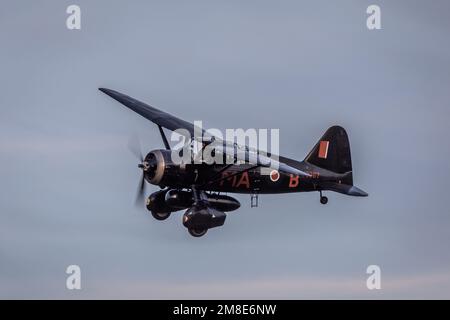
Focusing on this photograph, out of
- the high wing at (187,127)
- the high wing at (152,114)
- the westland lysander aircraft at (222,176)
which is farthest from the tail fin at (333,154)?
the high wing at (152,114)

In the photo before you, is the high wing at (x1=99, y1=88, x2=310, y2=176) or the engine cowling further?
the engine cowling

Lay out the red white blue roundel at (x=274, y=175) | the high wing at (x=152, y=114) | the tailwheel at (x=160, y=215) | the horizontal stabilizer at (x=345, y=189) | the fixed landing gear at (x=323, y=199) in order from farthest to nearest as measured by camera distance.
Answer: the fixed landing gear at (x=323, y=199)
the horizontal stabilizer at (x=345, y=189)
the red white blue roundel at (x=274, y=175)
the tailwheel at (x=160, y=215)
the high wing at (x=152, y=114)

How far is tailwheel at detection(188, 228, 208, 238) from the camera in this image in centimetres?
4056

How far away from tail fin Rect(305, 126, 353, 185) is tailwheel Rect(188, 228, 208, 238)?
6.14m

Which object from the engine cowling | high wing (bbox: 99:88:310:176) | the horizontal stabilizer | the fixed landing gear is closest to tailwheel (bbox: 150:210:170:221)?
the engine cowling

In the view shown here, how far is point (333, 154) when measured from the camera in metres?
45.1

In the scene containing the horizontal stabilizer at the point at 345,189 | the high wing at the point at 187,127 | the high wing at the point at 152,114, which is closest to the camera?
the high wing at the point at 187,127

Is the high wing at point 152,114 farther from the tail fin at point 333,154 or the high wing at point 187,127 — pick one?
the tail fin at point 333,154

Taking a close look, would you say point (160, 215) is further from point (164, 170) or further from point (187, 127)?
point (187, 127)

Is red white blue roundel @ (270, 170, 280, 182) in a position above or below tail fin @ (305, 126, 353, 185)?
below

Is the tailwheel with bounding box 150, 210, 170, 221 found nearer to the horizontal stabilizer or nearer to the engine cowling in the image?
the engine cowling

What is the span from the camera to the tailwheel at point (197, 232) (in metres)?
40.6

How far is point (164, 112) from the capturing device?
144ft

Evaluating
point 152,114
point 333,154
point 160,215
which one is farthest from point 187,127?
point 333,154
